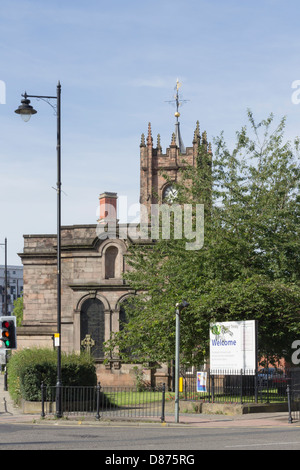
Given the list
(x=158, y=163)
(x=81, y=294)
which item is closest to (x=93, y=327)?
(x=81, y=294)

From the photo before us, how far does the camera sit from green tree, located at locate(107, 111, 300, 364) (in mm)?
28766

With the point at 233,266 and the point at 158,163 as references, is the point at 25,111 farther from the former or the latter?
the point at 158,163

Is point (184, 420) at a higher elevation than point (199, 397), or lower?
lower

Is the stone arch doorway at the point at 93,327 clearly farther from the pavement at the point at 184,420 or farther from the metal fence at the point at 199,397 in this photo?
the pavement at the point at 184,420

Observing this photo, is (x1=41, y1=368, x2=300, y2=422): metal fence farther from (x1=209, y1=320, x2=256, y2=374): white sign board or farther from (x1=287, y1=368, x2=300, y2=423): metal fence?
(x1=209, y1=320, x2=256, y2=374): white sign board

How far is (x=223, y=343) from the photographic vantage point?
27.1 meters

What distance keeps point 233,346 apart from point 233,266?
18.2ft

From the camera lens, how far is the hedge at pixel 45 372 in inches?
1054

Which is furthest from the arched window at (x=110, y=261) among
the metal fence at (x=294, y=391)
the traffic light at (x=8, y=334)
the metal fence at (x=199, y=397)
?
the traffic light at (x=8, y=334)

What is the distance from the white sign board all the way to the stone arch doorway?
1677 cm

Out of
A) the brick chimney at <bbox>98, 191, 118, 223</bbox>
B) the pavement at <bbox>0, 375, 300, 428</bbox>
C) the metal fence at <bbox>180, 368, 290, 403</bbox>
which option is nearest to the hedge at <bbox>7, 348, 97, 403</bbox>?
the pavement at <bbox>0, 375, 300, 428</bbox>

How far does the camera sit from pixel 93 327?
143ft
